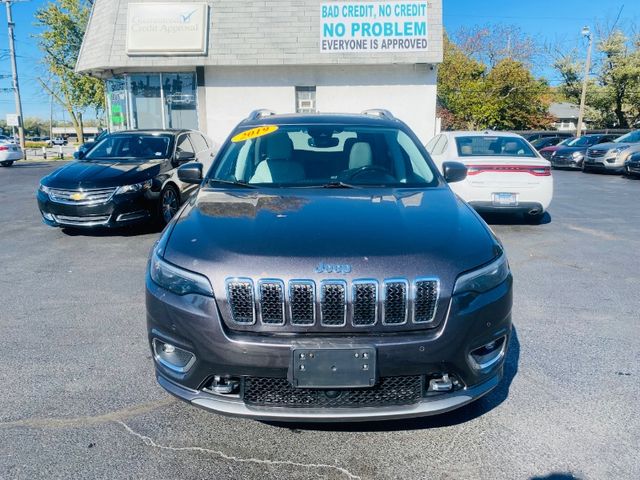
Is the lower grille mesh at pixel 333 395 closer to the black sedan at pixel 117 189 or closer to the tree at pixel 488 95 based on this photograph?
the black sedan at pixel 117 189

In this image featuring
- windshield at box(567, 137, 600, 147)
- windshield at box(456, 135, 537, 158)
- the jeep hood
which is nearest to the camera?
the jeep hood

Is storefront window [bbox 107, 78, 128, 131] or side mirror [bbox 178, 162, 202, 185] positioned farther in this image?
storefront window [bbox 107, 78, 128, 131]

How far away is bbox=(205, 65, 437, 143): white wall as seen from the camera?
52.2 ft

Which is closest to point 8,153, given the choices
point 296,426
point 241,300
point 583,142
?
point 296,426

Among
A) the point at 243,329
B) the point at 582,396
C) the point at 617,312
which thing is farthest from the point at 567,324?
the point at 243,329

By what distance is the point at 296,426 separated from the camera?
283 cm

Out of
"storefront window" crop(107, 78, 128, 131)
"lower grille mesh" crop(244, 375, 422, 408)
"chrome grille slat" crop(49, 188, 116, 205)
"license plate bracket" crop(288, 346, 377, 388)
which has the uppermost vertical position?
"storefront window" crop(107, 78, 128, 131)

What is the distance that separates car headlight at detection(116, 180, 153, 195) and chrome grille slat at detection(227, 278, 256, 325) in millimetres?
5518

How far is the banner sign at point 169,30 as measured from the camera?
15250 mm

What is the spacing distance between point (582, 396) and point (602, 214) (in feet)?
26.5

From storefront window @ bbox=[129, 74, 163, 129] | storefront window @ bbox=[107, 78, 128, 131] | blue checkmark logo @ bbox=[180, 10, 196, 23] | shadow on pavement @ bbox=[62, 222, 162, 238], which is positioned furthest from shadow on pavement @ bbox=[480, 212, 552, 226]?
storefront window @ bbox=[107, 78, 128, 131]

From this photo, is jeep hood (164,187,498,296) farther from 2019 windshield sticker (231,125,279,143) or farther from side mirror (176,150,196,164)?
side mirror (176,150,196,164)

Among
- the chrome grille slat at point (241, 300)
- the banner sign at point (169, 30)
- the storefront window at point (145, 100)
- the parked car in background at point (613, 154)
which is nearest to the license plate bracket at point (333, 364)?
the chrome grille slat at point (241, 300)

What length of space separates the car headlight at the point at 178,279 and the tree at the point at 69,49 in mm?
36529
